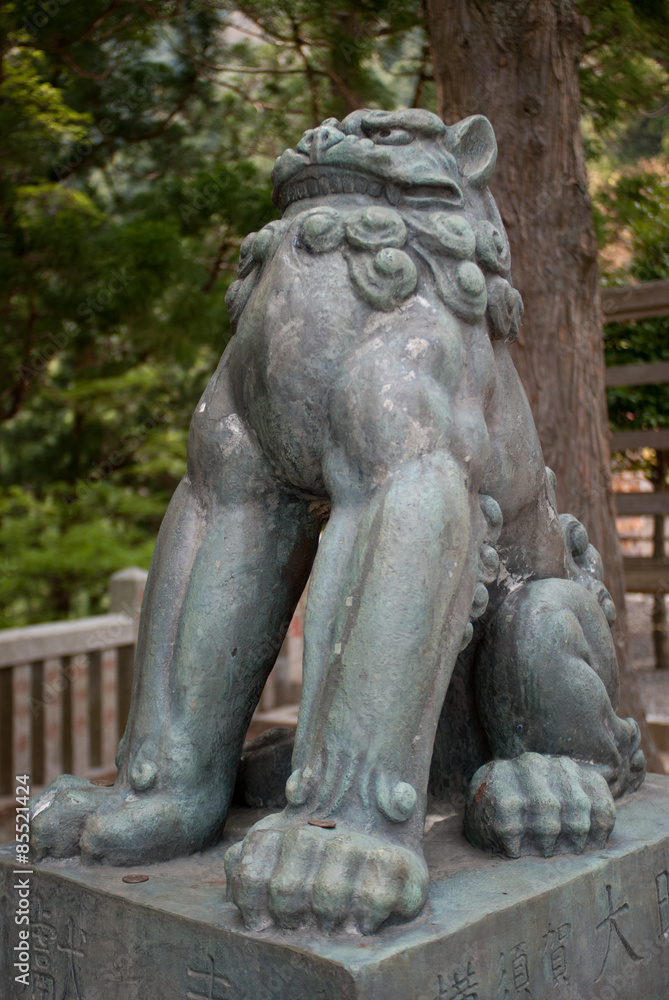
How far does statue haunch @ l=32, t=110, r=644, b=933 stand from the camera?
1.36m

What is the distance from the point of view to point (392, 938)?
1.22 meters

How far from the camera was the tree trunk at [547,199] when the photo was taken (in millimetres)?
3717

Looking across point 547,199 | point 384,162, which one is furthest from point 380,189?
point 547,199

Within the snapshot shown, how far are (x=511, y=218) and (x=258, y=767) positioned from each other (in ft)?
8.66

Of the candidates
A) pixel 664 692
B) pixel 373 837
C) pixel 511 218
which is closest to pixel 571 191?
pixel 511 218

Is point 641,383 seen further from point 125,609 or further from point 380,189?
point 380,189

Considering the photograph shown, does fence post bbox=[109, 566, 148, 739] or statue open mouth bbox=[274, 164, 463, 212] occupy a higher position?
statue open mouth bbox=[274, 164, 463, 212]

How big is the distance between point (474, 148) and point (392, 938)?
129cm

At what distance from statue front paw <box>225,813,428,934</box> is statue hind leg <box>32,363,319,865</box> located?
325 mm

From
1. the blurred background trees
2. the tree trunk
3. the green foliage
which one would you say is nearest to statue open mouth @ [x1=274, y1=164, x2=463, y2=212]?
the tree trunk

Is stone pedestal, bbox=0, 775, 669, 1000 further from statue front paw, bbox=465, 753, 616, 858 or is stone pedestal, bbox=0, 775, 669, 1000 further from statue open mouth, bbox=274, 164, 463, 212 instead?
statue open mouth, bbox=274, 164, 463, 212

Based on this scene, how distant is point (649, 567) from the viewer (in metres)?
6.20

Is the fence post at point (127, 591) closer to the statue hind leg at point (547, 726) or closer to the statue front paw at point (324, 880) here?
the statue hind leg at point (547, 726)

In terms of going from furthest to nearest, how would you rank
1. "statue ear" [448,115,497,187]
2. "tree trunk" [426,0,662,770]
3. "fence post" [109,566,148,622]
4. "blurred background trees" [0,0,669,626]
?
"fence post" [109,566,148,622] < "blurred background trees" [0,0,669,626] < "tree trunk" [426,0,662,770] < "statue ear" [448,115,497,187]
